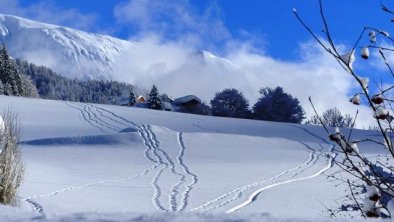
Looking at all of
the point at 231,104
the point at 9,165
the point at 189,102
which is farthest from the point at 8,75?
the point at 9,165

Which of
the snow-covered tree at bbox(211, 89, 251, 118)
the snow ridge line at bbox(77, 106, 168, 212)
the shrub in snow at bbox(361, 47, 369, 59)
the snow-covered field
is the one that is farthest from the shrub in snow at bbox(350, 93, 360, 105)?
the snow-covered tree at bbox(211, 89, 251, 118)

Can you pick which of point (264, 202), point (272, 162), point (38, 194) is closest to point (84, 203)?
point (38, 194)

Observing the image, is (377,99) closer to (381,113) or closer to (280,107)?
(381,113)

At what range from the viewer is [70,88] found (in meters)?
125

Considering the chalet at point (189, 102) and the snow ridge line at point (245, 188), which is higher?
the chalet at point (189, 102)

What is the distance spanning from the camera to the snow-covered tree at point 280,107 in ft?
153

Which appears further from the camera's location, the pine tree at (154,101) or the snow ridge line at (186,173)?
the pine tree at (154,101)

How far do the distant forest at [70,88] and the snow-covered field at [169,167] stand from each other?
8505cm

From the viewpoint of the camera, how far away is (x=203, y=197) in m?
12.2

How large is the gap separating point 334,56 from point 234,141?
2285 centimetres

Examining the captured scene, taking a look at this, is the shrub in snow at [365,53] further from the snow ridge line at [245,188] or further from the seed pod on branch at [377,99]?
the snow ridge line at [245,188]

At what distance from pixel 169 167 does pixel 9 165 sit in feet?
36.2

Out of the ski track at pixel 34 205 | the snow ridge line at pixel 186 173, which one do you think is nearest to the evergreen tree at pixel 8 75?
the snow ridge line at pixel 186 173

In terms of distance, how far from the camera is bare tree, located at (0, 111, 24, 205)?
6.64 meters
